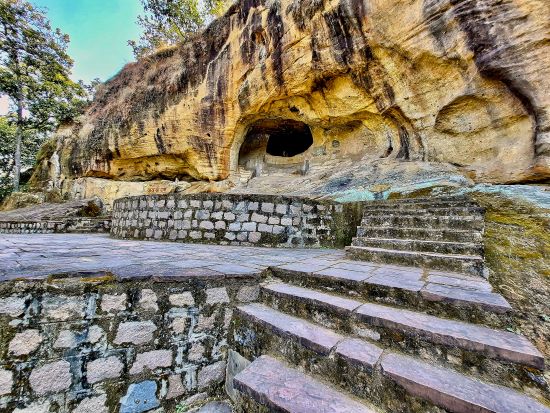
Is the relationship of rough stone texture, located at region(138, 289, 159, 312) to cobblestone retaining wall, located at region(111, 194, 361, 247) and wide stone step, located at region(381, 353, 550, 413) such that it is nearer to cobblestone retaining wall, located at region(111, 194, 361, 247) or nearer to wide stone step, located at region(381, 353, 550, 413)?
wide stone step, located at region(381, 353, 550, 413)

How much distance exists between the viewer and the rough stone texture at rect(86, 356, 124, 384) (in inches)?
57.6

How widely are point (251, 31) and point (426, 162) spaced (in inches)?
310

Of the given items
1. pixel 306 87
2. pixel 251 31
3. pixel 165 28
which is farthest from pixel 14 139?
pixel 306 87

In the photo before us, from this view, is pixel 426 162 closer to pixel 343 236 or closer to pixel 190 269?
pixel 343 236

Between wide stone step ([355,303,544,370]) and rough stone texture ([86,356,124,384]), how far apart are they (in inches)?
61.1

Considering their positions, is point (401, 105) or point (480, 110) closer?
point (480, 110)

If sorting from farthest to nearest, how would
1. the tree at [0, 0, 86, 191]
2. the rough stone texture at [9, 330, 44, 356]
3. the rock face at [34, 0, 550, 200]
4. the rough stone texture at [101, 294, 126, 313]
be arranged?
the tree at [0, 0, 86, 191] < the rock face at [34, 0, 550, 200] < the rough stone texture at [101, 294, 126, 313] < the rough stone texture at [9, 330, 44, 356]

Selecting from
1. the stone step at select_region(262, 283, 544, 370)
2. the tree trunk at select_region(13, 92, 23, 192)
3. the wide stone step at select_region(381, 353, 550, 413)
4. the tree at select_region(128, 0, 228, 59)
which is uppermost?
the tree at select_region(128, 0, 228, 59)

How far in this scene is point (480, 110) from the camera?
21.7 ft

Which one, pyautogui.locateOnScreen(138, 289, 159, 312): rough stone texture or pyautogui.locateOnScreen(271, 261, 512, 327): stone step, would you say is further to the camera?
pyautogui.locateOnScreen(138, 289, 159, 312): rough stone texture

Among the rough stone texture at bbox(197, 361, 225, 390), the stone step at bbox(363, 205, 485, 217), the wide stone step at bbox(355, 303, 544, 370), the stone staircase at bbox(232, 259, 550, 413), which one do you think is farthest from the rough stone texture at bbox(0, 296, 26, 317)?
the stone step at bbox(363, 205, 485, 217)

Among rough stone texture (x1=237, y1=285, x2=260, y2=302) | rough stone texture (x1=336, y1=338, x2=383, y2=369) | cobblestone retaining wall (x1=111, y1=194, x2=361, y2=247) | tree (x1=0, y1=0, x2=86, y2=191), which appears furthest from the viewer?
tree (x1=0, y1=0, x2=86, y2=191)

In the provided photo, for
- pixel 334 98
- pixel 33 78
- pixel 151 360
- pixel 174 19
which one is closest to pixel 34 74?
pixel 33 78

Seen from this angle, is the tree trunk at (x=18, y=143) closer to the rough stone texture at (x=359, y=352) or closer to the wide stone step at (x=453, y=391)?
the rough stone texture at (x=359, y=352)
